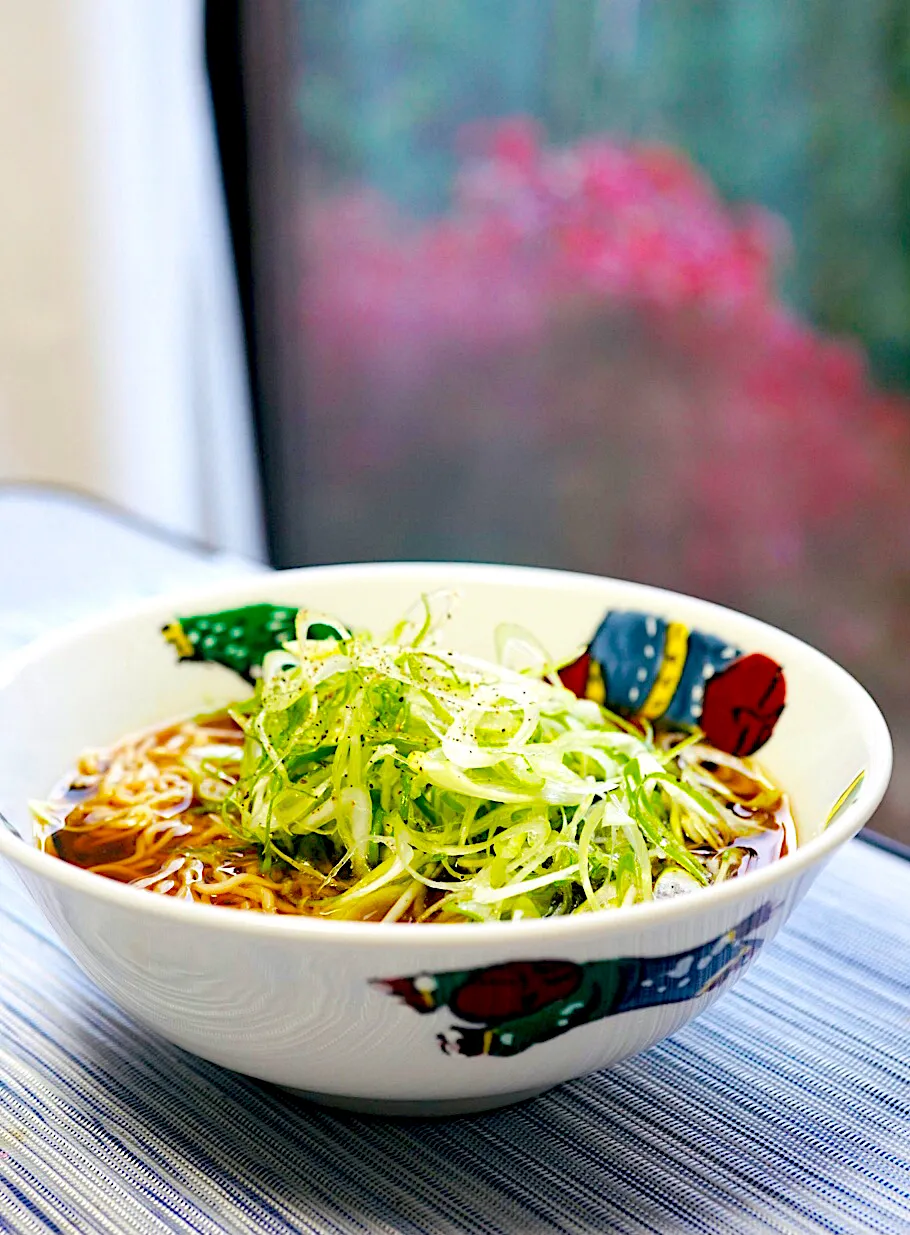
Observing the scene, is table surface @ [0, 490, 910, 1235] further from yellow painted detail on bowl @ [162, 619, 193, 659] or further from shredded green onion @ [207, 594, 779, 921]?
yellow painted detail on bowl @ [162, 619, 193, 659]

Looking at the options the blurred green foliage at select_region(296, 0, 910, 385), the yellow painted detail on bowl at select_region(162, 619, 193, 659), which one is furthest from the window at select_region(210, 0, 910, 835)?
the yellow painted detail on bowl at select_region(162, 619, 193, 659)

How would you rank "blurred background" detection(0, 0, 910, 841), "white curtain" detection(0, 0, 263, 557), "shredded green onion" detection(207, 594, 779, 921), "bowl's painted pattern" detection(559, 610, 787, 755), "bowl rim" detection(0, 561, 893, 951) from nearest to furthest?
"bowl rim" detection(0, 561, 893, 951)
"shredded green onion" detection(207, 594, 779, 921)
"bowl's painted pattern" detection(559, 610, 787, 755)
"blurred background" detection(0, 0, 910, 841)
"white curtain" detection(0, 0, 263, 557)

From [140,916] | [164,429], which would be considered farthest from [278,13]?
[140,916]

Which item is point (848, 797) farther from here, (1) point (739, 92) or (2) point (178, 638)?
(1) point (739, 92)

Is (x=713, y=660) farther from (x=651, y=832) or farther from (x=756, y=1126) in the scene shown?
(x=756, y=1126)

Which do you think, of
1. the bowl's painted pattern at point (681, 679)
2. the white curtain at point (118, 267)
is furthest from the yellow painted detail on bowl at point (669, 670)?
the white curtain at point (118, 267)

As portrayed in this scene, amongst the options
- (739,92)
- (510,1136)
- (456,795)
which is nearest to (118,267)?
(739,92)
